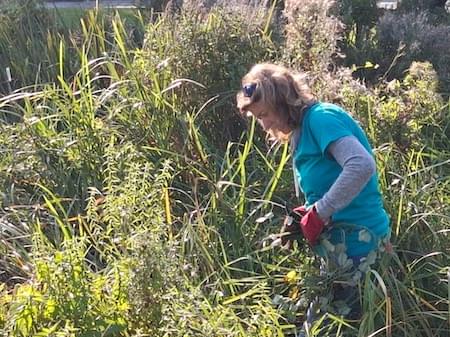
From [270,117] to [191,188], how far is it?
113 centimetres

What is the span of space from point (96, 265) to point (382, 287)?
4.41ft

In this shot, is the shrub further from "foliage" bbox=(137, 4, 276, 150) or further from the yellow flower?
the yellow flower

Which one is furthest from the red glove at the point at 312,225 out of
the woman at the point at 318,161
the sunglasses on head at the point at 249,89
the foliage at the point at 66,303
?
the foliage at the point at 66,303

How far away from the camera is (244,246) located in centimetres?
408

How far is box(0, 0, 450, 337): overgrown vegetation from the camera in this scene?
3.32 m

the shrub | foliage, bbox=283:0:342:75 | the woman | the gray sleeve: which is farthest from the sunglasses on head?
the shrub

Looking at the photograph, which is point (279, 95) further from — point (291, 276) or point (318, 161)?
point (291, 276)

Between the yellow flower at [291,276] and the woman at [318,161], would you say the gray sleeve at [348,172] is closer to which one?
the woman at [318,161]

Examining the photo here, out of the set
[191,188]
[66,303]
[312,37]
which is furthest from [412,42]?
[66,303]

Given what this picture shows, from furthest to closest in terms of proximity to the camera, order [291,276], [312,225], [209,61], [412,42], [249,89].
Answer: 1. [412,42]
2. [209,61]
3. [291,276]
4. [249,89]
5. [312,225]

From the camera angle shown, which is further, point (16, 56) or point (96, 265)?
point (16, 56)

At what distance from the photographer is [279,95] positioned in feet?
11.5

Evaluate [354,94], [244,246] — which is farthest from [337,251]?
[354,94]

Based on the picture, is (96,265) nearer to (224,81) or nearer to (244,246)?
(244,246)
